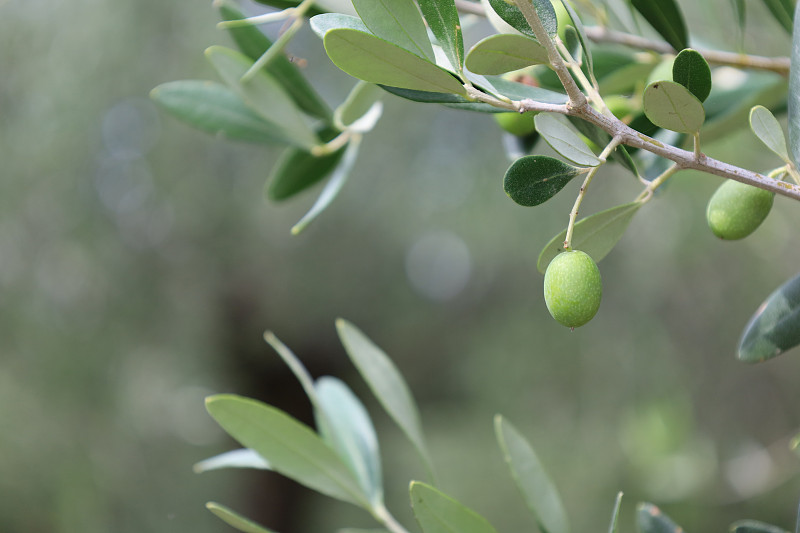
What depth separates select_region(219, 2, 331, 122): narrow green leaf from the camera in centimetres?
50

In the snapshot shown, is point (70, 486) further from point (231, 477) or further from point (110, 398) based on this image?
point (231, 477)

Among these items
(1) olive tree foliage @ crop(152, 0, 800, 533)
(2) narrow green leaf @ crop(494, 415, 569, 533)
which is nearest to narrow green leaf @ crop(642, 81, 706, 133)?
(1) olive tree foliage @ crop(152, 0, 800, 533)

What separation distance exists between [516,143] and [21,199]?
105 inches

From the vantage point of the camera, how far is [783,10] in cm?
43

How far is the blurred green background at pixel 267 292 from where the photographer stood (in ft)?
7.50

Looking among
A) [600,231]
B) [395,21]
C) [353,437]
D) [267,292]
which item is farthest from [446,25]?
[267,292]

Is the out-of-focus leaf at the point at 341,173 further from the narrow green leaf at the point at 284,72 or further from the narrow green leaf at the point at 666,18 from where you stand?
the narrow green leaf at the point at 666,18

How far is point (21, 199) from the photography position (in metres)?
2.63

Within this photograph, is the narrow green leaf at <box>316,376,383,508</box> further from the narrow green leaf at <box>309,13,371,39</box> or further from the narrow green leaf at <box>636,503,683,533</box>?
the narrow green leaf at <box>309,13,371,39</box>

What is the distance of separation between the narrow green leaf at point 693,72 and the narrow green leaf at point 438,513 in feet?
0.72

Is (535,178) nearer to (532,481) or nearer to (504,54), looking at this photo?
(504,54)

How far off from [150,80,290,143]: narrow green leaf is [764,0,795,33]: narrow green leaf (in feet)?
1.18

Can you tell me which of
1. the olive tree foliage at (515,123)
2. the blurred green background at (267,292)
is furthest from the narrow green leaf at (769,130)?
the blurred green background at (267,292)

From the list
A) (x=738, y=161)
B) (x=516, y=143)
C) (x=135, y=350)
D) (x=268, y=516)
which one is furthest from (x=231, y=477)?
(x=516, y=143)
